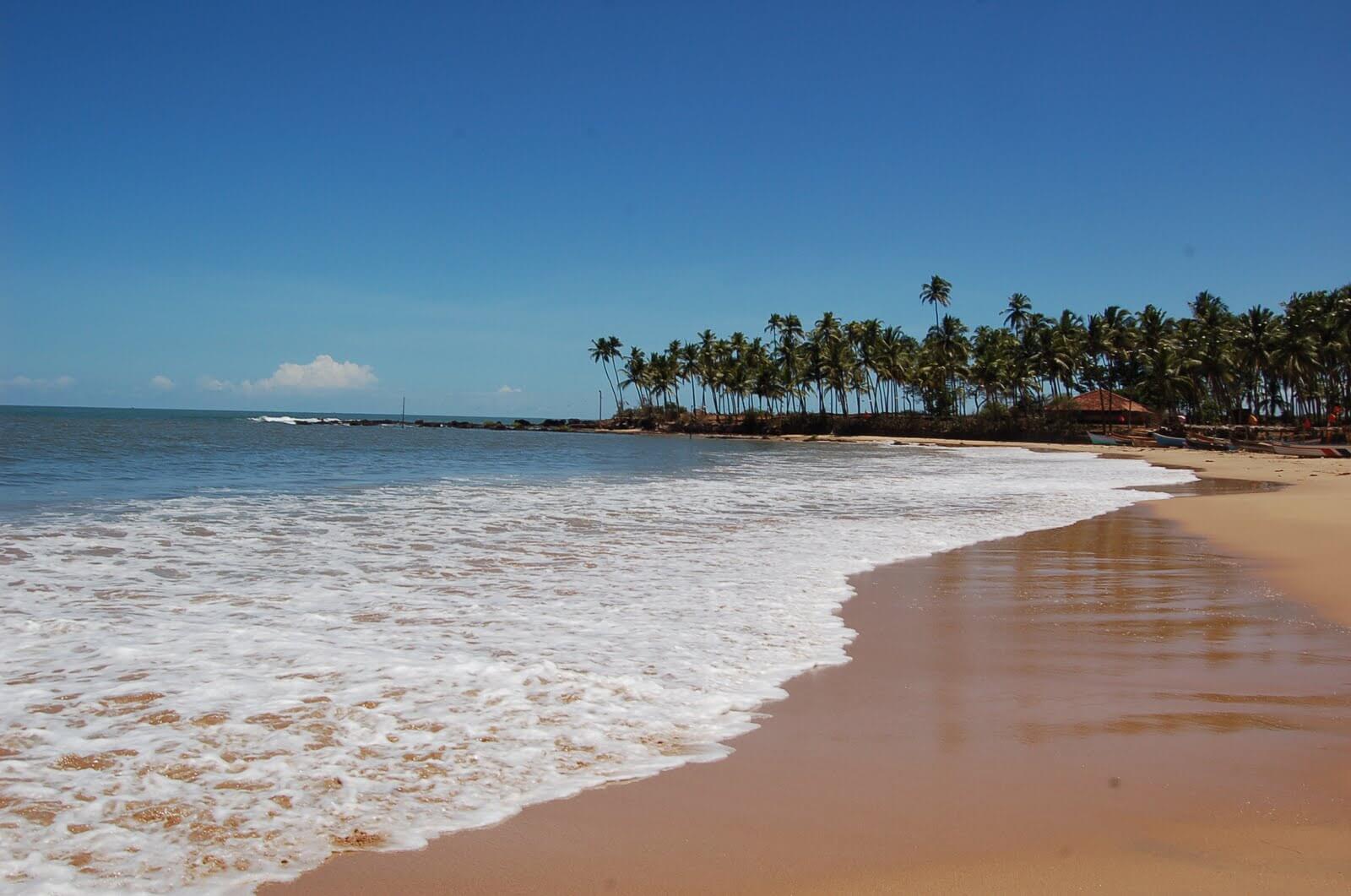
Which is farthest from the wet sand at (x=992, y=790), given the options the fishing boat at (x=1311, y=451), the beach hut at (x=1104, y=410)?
the beach hut at (x=1104, y=410)

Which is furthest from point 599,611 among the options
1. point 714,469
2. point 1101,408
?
point 1101,408

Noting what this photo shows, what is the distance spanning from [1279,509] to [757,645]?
48.6 ft

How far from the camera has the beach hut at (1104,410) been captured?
72688 millimetres

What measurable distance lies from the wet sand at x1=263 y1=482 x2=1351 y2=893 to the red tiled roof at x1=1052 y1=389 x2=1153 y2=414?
73.1 metres

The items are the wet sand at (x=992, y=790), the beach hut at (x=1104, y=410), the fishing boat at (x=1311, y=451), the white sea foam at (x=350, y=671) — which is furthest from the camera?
the beach hut at (x=1104, y=410)

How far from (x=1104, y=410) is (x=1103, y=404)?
2.25 ft

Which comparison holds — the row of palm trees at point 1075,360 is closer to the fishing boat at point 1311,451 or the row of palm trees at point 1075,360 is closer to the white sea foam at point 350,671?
the fishing boat at point 1311,451

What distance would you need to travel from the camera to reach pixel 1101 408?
7319 cm

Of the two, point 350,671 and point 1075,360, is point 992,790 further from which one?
point 1075,360

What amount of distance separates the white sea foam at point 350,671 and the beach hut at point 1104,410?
66.9 meters

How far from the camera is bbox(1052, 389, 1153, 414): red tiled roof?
7289 centimetres

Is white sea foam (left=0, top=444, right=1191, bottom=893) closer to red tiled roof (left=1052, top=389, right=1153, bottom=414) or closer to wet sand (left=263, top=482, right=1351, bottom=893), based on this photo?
wet sand (left=263, top=482, right=1351, bottom=893)

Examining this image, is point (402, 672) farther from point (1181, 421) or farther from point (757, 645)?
point (1181, 421)

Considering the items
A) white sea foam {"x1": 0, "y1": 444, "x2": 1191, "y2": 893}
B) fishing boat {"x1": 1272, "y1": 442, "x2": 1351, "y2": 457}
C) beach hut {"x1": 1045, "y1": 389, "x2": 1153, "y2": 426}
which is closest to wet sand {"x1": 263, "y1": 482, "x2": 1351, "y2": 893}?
white sea foam {"x1": 0, "y1": 444, "x2": 1191, "y2": 893}
